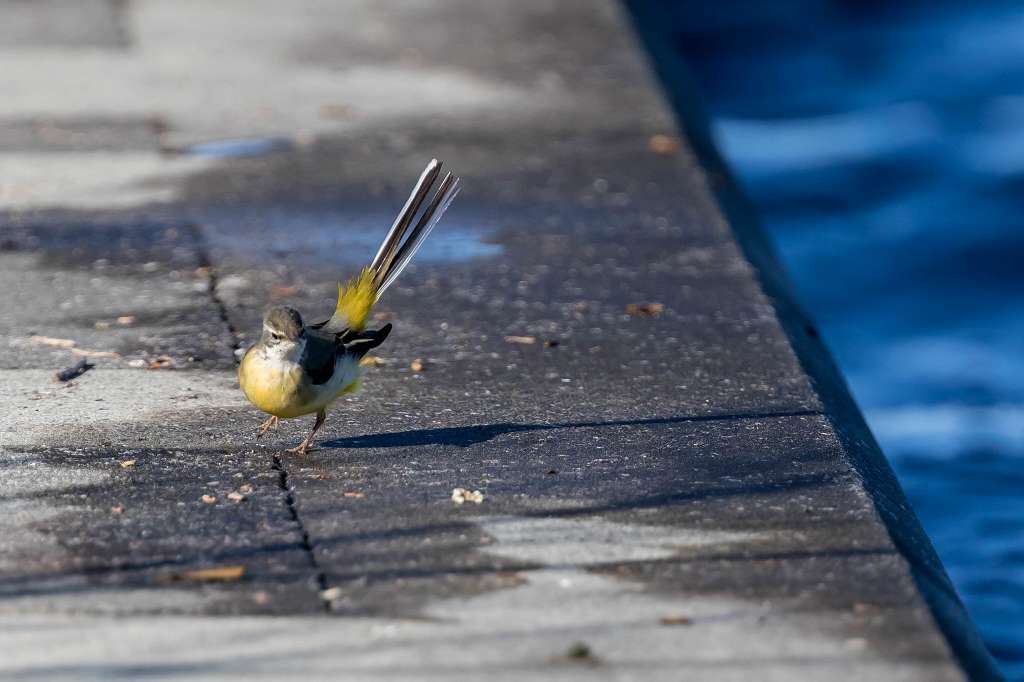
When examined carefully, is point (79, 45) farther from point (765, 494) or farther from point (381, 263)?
point (765, 494)

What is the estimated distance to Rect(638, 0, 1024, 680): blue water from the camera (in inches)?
330

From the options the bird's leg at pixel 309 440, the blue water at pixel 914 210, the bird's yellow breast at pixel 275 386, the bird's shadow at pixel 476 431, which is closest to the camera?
the bird's yellow breast at pixel 275 386

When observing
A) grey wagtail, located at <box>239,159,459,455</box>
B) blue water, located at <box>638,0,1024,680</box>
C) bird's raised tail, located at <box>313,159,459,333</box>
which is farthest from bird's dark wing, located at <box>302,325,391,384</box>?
blue water, located at <box>638,0,1024,680</box>

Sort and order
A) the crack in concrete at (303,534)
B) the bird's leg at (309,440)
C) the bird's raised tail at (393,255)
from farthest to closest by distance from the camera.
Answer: the bird's raised tail at (393,255), the bird's leg at (309,440), the crack in concrete at (303,534)

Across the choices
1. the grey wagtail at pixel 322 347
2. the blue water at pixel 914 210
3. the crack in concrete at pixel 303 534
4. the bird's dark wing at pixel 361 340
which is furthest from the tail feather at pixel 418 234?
the blue water at pixel 914 210

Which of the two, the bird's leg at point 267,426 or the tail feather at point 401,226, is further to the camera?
the tail feather at point 401,226

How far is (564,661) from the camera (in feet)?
11.9

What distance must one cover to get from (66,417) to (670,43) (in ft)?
27.5

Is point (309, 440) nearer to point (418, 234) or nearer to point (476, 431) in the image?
point (476, 431)

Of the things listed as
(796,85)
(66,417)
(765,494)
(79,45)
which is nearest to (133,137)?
(79,45)

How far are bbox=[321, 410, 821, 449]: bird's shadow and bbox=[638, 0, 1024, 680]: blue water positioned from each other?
2.02 metres

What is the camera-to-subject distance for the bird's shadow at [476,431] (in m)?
4.98

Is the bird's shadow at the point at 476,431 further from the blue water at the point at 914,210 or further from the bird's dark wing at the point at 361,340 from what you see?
the blue water at the point at 914,210

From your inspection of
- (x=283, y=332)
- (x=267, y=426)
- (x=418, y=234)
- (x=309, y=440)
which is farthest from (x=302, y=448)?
(x=418, y=234)
